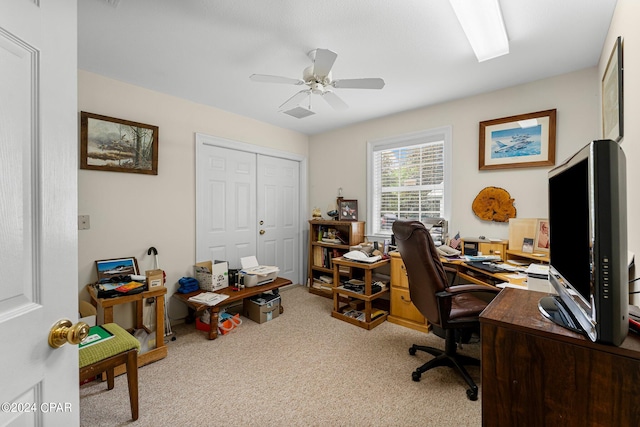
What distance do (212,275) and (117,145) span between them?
5.12ft

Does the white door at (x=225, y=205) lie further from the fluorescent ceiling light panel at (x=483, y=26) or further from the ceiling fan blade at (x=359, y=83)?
the fluorescent ceiling light panel at (x=483, y=26)

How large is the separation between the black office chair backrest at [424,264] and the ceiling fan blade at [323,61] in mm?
1200

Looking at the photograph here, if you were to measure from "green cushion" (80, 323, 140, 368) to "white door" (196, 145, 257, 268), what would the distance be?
149cm

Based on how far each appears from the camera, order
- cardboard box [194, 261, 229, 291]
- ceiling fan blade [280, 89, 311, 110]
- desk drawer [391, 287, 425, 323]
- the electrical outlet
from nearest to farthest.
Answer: ceiling fan blade [280, 89, 311, 110] < the electrical outlet < desk drawer [391, 287, 425, 323] < cardboard box [194, 261, 229, 291]

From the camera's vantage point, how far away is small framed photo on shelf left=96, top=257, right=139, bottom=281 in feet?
7.83

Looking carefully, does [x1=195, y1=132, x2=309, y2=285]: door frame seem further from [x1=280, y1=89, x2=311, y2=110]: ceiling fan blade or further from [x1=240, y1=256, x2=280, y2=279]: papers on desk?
[x1=280, y1=89, x2=311, y2=110]: ceiling fan blade

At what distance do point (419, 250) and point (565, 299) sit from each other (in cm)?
89

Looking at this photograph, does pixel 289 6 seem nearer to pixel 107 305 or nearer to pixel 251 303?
pixel 107 305

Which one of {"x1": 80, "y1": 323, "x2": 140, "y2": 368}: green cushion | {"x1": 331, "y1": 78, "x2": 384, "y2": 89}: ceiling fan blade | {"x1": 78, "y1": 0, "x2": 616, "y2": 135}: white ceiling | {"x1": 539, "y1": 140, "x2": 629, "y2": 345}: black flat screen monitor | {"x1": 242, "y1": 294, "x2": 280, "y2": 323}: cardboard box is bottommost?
{"x1": 242, "y1": 294, "x2": 280, "y2": 323}: cardboard box

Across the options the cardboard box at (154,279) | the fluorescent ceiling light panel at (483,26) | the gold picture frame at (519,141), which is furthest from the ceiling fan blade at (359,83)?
the cardboard box at (154,279)

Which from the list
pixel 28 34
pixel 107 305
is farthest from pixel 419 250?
pixel 107 305

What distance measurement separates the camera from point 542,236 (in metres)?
2.29

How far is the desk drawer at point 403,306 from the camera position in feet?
9.09

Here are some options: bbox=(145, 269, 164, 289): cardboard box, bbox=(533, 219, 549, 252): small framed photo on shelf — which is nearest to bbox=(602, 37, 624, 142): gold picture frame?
bbox=(533, 219, 549, 252): small framed photo on shelf
